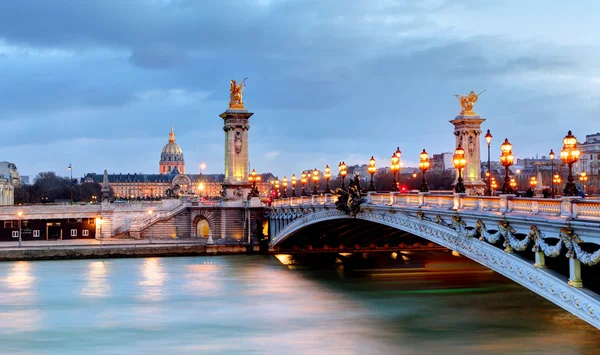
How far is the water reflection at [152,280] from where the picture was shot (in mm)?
41906

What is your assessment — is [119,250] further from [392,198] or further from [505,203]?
[505,203]

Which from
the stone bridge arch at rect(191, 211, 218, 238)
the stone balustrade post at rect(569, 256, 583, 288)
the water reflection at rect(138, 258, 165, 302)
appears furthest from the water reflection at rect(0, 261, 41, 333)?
the stone balustrade post at rect(569, 256, 583, 288)

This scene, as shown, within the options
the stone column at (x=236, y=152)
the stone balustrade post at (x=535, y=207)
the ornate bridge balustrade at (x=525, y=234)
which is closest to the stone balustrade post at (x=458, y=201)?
the ornate bridge balustrade at (x=525, y=234)

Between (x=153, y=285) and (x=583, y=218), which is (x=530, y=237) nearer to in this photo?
(x=583, y=218)

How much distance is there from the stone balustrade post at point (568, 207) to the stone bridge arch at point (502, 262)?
1821mm

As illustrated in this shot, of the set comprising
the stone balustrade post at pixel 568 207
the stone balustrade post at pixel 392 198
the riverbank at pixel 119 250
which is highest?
the stone balustrade post at pixel 392 198

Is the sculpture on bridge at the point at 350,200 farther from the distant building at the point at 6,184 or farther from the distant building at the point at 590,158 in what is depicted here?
the distant building at the point at 6,184

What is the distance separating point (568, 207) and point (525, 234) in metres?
3.64

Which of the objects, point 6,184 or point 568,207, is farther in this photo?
point 6,184

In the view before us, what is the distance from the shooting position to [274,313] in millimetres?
36969

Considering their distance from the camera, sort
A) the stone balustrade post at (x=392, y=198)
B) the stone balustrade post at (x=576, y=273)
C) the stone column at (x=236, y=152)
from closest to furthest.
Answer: the stone balustrade post at (x=576, y=273), the stone balustrade post at (x=392, y=198), the stone column at (x=236, y=152)

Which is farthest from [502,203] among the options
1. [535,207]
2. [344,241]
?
[344,241]

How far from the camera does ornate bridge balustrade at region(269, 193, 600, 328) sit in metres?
20.2

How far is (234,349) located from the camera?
29688mm
